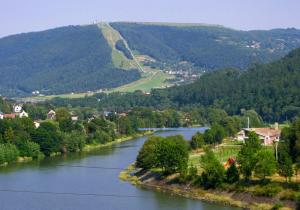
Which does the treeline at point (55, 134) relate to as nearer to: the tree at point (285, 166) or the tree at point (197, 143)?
the tree at point (197, 143)

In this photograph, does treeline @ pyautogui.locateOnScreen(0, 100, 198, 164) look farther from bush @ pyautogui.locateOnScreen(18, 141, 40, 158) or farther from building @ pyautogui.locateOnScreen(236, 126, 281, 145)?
building @ pyautogui.locateOnScreen(236, 126, 281, 145)

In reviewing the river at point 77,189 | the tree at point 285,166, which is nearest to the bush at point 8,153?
the river at point 77,189

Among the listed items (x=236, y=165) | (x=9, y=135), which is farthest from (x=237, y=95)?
(x=236, y=165)

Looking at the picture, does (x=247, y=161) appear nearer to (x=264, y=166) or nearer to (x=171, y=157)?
(x=264, y=166)

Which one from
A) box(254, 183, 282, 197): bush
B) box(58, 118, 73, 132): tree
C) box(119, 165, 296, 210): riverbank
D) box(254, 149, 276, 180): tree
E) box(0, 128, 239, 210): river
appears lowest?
box(0, 128, 239, 210): river

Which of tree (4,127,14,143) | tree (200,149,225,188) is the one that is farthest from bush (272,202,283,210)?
tree (4,127,14,143)

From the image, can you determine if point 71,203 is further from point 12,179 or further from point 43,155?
point 43,155

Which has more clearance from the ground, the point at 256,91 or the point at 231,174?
the point at 256,91
